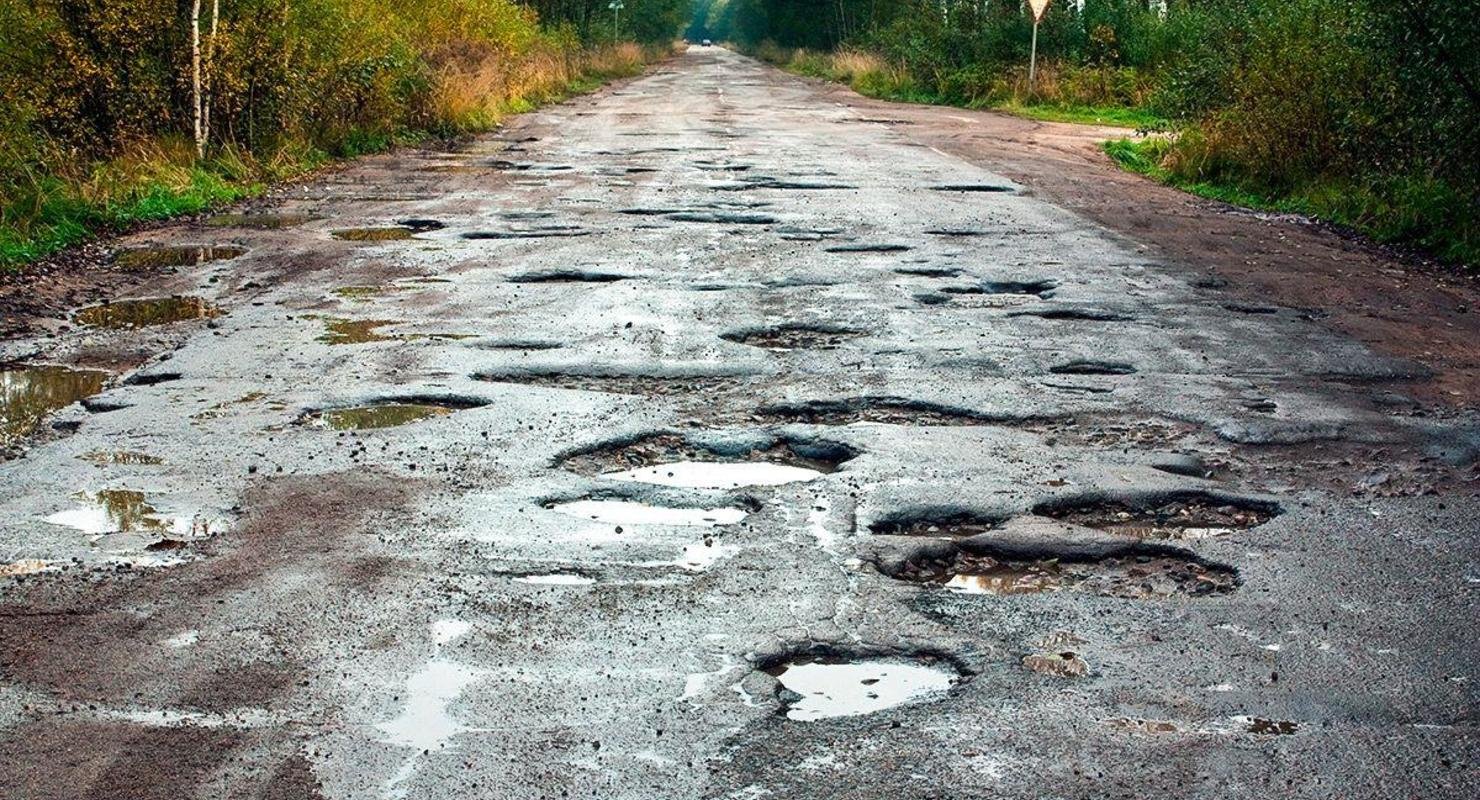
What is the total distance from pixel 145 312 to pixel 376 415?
3.03 meters

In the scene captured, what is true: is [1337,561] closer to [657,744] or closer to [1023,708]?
[1023,708]

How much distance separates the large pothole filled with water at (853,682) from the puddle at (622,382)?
123 inches

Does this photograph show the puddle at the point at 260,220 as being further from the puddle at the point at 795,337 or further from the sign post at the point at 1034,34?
the sign post at the point at 1034,34

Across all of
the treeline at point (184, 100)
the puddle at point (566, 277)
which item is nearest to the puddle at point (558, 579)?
the puddle at point (566, 277)

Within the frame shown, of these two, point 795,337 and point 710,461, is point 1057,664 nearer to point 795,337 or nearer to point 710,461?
point 710,461

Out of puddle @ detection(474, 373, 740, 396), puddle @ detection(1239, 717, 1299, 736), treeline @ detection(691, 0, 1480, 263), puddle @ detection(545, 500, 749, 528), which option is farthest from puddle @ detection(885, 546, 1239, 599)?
treeline @ detection(691, 0, 1480, 263)

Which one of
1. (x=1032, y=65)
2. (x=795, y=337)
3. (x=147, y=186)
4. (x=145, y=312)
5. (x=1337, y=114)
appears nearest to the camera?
(x=795, y=337)

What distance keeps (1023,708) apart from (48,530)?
3378mm

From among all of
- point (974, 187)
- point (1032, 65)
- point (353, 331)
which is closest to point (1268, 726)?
point (353, 331)

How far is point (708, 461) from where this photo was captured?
6168mm

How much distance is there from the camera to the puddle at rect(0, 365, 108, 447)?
259 inches

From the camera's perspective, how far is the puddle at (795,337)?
8289 millimetres

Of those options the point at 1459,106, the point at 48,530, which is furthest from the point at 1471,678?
the point at 1459,106

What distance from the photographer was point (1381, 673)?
4133 millimetres
